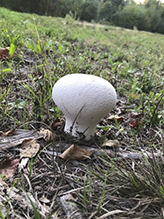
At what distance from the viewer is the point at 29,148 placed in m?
1.41

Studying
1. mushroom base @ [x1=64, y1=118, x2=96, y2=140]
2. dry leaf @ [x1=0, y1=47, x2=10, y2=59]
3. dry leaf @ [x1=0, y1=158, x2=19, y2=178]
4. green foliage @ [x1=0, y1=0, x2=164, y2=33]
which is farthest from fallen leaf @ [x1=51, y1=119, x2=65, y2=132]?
green foliage @ [x1=0, y1=0, x2=164, y2=33]

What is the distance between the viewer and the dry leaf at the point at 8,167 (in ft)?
3.95

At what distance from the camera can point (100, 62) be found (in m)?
3.36

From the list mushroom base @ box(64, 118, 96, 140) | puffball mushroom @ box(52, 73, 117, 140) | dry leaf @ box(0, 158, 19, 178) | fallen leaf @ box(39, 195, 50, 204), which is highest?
puffball mushroom @ box(52, 73, 117, 140)

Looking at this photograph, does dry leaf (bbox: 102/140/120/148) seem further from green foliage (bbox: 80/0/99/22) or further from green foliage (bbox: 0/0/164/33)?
green foliage (bbox: 80/0/99/22)

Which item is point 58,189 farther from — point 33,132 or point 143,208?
point 33,132

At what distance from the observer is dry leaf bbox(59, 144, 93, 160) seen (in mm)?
1359

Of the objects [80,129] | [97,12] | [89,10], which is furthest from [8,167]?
[97,12]

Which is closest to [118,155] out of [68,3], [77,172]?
[77,172]

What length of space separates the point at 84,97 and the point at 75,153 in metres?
0.34

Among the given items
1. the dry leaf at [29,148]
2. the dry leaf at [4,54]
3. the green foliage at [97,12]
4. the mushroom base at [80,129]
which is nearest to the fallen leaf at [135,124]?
the mushroom base at [80,129]

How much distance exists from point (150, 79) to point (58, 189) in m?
2.07

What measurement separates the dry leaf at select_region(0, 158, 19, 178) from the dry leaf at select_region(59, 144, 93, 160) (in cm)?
26

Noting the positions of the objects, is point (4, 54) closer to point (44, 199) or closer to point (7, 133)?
point (7, 133)
